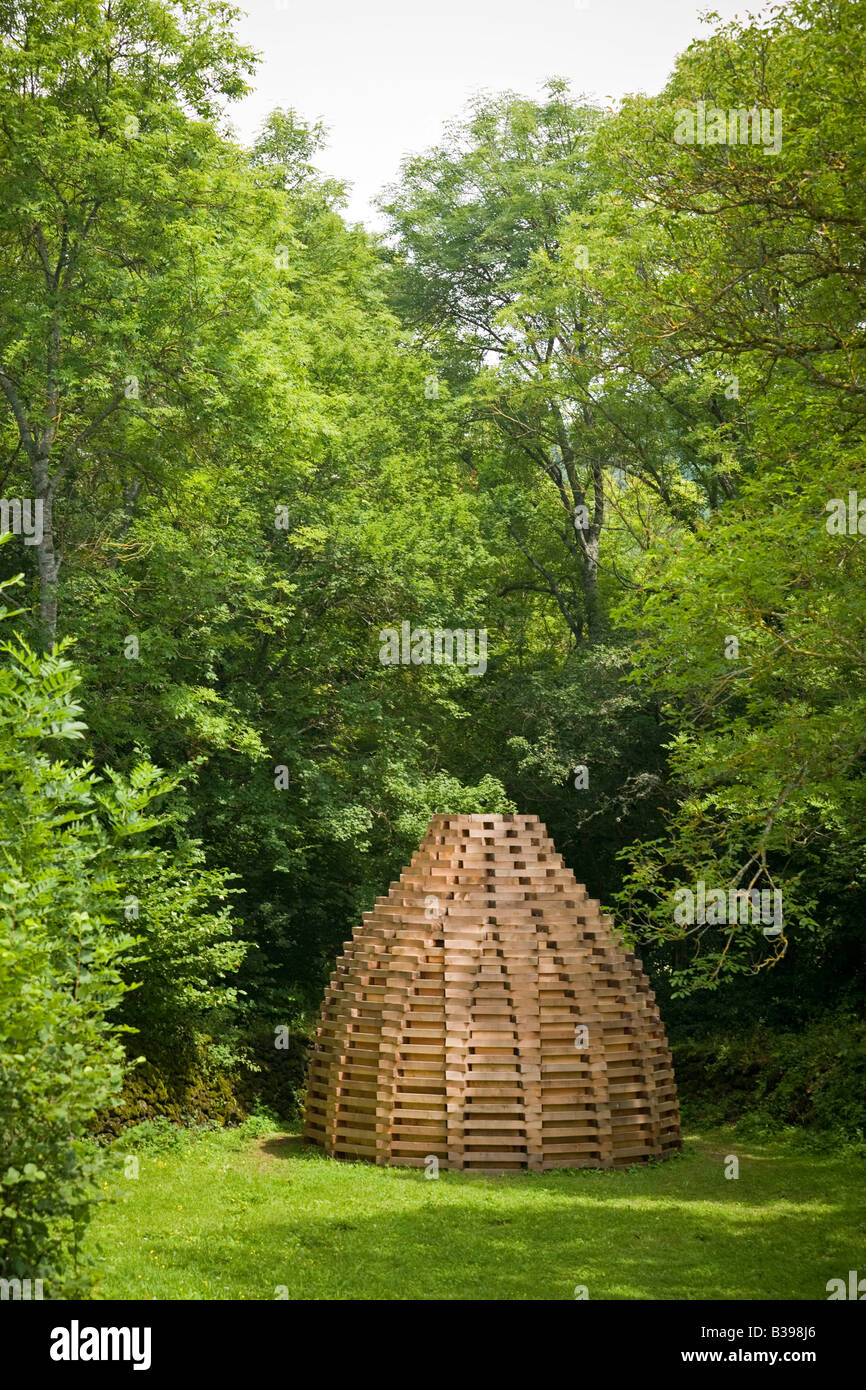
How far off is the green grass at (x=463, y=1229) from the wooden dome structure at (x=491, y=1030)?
1.37 feet

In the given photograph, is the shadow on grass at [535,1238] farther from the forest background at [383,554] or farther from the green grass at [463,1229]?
the forest background at [383,554]

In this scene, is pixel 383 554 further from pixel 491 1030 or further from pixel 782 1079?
pixel 782 1079

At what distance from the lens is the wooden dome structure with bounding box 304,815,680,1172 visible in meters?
15.5

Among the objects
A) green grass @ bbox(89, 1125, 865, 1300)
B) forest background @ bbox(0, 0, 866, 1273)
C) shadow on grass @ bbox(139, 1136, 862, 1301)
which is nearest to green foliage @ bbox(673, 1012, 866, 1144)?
forest background @ bbox(0, 0, 866, 1273)

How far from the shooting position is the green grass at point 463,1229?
1075 cm

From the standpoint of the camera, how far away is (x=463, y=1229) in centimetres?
1281

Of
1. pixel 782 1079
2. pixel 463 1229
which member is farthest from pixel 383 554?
pixel 463 1229

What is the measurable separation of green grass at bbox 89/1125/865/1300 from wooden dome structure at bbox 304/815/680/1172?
0.42 m

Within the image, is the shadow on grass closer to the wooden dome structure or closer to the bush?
the wooden dome structure

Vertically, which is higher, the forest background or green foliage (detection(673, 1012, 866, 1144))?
the forest background

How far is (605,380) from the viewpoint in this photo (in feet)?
83.1

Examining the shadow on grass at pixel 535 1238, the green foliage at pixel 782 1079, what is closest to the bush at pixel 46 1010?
the shadow on grass at pixel 535 1238

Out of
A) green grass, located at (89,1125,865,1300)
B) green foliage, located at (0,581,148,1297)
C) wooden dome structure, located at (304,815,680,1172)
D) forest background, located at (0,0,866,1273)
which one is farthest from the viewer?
wooden dome structure, located at (304,815,680,1172)
